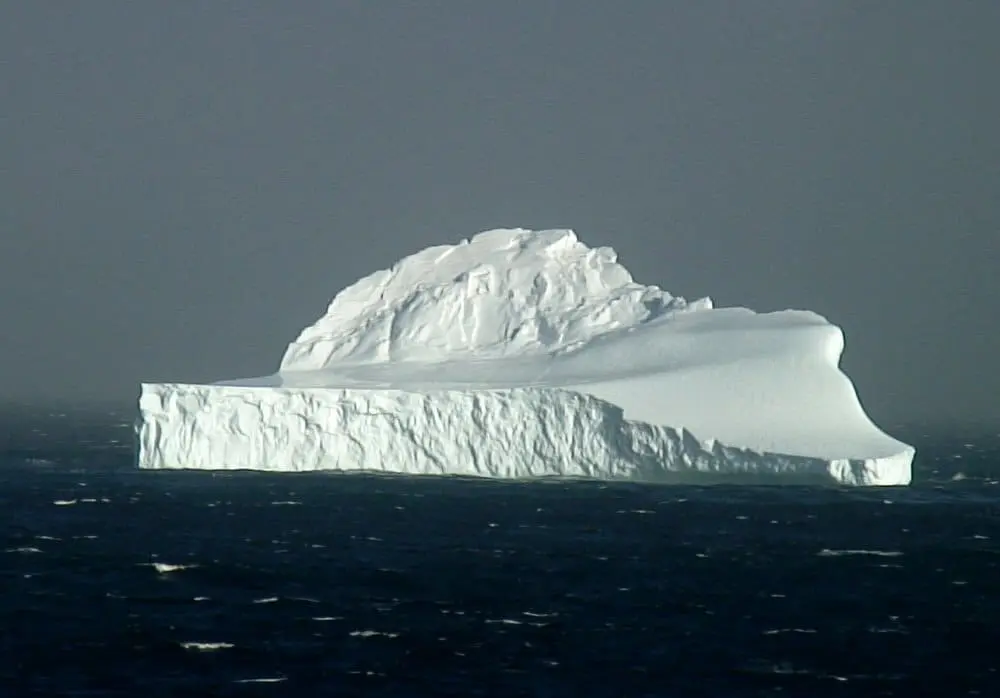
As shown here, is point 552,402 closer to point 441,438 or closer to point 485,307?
point 441,438

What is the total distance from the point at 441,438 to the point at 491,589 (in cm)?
1569

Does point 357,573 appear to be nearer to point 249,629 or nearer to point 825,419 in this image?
point 249,629

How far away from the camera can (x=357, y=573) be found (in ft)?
100

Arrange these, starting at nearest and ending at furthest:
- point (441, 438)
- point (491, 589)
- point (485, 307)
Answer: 1. point (491, 589)
2. point (441, 438)
3. point (485, 307)

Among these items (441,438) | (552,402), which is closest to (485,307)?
(441,438)

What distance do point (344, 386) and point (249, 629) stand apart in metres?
20.0

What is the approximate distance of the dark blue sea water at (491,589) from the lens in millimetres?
22812

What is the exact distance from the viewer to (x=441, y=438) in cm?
4459

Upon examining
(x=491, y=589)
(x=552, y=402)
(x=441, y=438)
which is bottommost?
(x=491, y=589)

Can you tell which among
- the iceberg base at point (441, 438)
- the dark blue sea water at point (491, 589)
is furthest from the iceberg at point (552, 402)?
the dark blue sea water at point (491, 589)

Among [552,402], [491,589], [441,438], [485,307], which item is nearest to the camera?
[491,589]

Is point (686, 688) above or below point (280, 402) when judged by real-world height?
below

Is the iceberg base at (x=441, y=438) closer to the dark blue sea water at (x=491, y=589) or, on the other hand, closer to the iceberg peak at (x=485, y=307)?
the dark blue sea water at (x=491, y=589)

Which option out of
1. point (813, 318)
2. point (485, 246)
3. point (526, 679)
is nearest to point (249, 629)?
point (526, 679)
